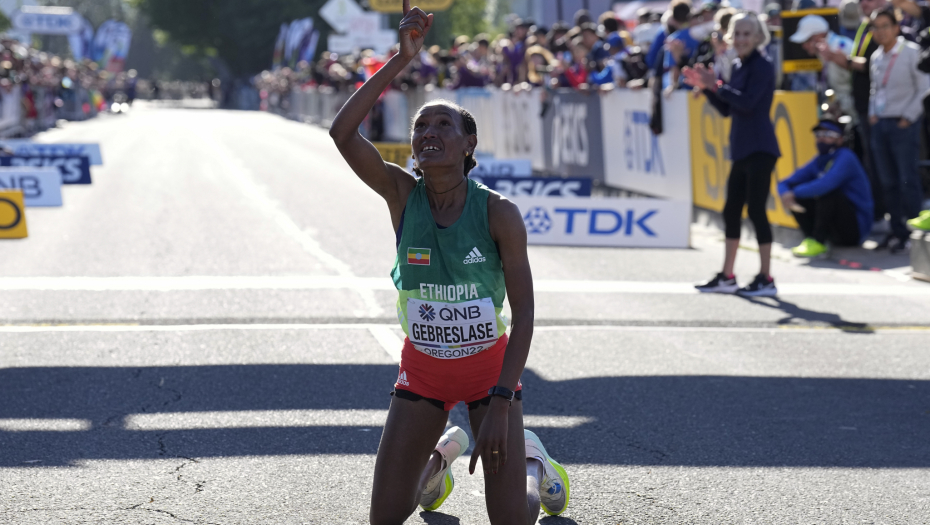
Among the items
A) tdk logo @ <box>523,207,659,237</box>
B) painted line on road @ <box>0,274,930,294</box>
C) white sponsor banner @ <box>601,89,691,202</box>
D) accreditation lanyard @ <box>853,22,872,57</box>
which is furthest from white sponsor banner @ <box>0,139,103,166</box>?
accreditation lanyard @ <box>853,22,872,57</box>

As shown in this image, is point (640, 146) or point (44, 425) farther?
point (640, 146)

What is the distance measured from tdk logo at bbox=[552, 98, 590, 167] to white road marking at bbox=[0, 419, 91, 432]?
38.8 feet

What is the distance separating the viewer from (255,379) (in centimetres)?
653

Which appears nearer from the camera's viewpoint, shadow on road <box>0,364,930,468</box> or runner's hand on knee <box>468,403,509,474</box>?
runner's hand on knee <box>468,403,509,474</box>

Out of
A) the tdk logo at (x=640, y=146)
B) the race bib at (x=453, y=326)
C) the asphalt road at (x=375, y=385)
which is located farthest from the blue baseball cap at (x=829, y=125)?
the race bib at (x=453, y=326)

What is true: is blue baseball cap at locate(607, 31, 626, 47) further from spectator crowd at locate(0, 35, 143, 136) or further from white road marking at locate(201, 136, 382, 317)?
spectator crowd at locate(0, 35, 143, 136)

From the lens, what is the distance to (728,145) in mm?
12461

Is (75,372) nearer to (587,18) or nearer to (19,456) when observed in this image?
(19,456)

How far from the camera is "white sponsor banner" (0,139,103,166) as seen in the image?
53.1ft

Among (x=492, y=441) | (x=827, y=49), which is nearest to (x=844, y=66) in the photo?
(x=827, y=49)

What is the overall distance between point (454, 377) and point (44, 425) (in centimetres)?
262

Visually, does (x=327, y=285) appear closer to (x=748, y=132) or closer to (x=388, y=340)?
(x=388, y=340)

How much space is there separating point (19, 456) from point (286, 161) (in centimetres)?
1971

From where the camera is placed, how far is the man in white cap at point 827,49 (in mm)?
11359
